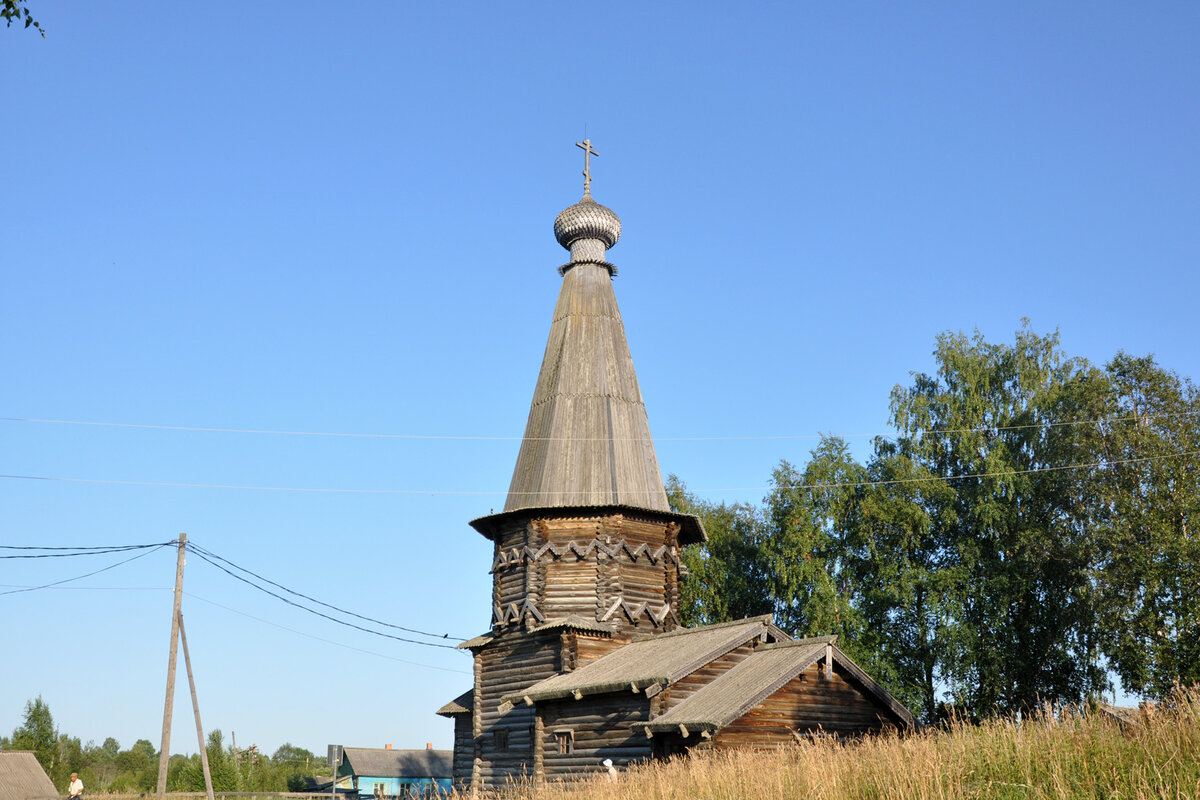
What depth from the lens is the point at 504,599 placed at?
26.2 m

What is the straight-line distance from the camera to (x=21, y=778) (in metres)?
44.8

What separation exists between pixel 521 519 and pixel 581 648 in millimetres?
3827

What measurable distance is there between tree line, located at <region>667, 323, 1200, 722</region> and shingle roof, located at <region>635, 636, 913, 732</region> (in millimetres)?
7810

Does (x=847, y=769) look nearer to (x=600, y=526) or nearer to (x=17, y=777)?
(x=600, y=526)

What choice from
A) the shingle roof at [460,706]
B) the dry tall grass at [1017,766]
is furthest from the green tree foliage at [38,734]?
the dry tall grass at [1017,766]

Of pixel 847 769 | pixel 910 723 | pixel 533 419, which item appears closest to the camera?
pixel 847 769

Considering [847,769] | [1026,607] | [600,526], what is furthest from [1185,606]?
[847,769]

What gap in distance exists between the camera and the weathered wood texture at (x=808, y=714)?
766 inches

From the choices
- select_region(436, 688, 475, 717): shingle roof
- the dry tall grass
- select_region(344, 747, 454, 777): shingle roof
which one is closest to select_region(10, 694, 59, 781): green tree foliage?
select_region(344, 747, 454, 777): shingle roof

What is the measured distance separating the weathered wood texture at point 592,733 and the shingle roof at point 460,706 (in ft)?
18.0

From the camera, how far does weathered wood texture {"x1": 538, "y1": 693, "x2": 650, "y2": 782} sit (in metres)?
20.7

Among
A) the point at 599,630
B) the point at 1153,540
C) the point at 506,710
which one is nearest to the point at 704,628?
the point at 599,630

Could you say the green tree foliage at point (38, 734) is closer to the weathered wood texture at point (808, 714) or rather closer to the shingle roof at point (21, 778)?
the shingle roof at point (21, 778)

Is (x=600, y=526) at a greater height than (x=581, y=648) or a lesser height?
greater
